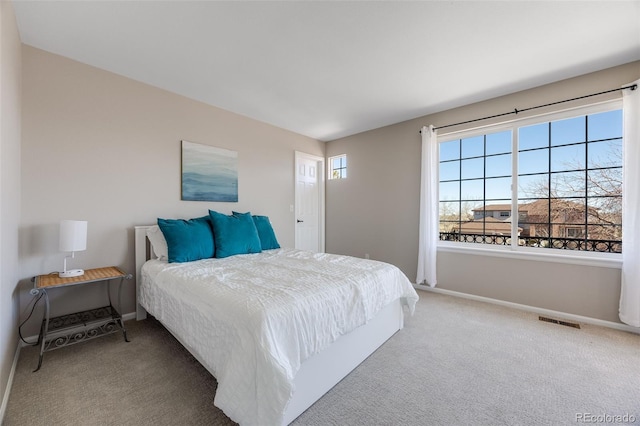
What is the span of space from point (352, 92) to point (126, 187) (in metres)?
2.70

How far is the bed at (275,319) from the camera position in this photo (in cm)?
124

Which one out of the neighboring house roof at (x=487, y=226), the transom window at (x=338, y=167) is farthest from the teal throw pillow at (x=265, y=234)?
the neighboring house roof at (x=487, y=226)

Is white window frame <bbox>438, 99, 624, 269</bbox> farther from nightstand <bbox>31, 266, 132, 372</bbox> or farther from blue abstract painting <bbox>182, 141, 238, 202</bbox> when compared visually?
nightstand <bbox>31, 266, 132, 372</bbox>

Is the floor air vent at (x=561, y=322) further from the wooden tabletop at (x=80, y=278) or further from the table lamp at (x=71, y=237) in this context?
the table lamp at (x=71, y=237)

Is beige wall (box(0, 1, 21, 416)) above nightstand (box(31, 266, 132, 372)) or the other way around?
above

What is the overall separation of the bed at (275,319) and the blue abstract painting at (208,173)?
105 cm

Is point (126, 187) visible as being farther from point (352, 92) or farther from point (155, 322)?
point (352, 92)

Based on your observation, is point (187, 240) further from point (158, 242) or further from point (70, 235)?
point (70, 235)

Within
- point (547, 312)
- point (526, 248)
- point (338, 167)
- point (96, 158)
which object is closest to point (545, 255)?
point (526, 248)

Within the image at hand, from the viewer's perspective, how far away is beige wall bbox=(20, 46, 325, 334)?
7.29ft

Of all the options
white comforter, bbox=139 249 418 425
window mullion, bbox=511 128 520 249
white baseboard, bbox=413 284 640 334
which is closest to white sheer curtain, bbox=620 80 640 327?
white baseboard, bbox=413 284 640 334

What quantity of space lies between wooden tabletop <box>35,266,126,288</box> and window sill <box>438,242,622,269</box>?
3.85 metres

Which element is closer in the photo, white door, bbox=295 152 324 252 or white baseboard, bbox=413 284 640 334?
white baseboard, bbox=413 284 640 334

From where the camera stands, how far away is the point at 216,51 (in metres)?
2.25
